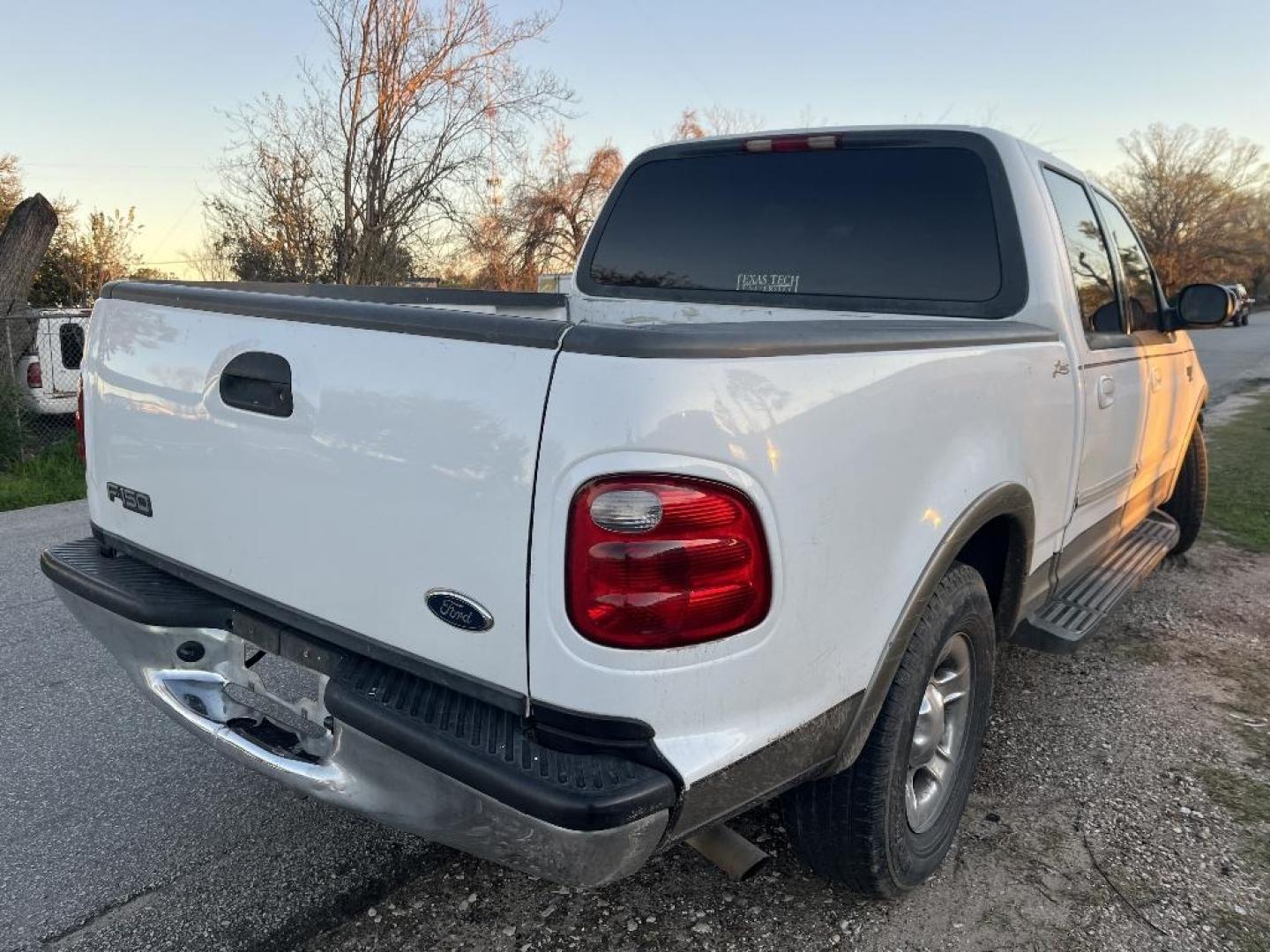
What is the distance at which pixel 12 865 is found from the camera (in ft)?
8.48

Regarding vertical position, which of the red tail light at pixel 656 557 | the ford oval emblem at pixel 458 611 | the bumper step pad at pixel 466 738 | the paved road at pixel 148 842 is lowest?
the paved road at pixel 148 842

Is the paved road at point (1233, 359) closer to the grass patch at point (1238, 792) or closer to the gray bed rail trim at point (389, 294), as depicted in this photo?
the grass patch at point (1238, 792)

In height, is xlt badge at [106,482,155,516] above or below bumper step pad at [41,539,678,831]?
above

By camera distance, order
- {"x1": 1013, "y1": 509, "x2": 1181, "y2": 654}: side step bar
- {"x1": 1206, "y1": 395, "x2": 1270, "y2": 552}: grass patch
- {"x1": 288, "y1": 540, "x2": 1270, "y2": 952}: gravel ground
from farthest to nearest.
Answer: {"x1": 1206, "y1": 395, "x2": 1270, "y2": 552}: grass patch
{"x1": 1013, "y1": 509, "x2": 1181, "y2": 654}: side step bar
{"x1": 288, "y1": 540, "x2": 1270, "y2": 952}: gravel ground

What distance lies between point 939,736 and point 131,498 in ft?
7.48

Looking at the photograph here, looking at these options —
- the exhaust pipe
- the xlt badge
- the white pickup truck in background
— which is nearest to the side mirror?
the exhaust pipe

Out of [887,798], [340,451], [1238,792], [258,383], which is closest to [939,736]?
[887,798]

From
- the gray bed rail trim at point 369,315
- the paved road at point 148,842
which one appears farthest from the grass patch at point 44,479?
the gray bed rail trim at point 369,315

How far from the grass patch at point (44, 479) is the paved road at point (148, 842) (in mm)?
4375

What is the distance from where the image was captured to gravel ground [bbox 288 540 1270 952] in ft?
7.76

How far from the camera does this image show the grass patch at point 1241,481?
6559 mm

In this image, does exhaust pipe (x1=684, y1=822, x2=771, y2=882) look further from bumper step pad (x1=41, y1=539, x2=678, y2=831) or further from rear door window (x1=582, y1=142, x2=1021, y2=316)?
rear door window (x1=582, y1=142, x2=1021, y2=316)

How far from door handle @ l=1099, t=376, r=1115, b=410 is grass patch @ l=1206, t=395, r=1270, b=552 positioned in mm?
3607

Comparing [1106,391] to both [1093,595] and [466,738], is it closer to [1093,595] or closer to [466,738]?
[1093,595]
